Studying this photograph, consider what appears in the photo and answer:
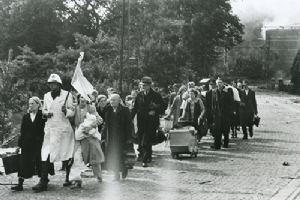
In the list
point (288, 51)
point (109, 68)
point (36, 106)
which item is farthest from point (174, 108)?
point (288, 51)

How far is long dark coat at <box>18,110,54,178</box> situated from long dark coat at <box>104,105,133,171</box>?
1.23 metres

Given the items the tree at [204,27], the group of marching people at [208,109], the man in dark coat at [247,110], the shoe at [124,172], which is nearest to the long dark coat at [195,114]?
the group of marching people at [208,109]

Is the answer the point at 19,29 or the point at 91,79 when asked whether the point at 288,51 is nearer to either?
the point at 19,29

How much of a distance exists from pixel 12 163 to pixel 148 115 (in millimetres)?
4084

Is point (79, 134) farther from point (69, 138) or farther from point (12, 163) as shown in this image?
point (12, 163)

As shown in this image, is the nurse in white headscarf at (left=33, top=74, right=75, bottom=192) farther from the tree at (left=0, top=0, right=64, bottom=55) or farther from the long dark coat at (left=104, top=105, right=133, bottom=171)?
the tree at (left=0, top=0, right=64, bottom=55)

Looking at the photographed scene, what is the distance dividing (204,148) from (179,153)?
248 cm

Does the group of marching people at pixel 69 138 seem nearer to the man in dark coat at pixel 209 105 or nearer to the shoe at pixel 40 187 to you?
the shoe at pixel 40 187

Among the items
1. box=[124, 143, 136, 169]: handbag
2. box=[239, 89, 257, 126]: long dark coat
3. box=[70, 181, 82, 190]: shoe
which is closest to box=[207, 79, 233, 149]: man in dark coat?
box=[239, 89, 257, 126]: long dark coat

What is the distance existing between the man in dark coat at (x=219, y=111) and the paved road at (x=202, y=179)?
18.7 inches

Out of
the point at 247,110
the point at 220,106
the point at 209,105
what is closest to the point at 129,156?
the point at 220,106

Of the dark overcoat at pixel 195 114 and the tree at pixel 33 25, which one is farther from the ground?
the tree at pixel 33 25

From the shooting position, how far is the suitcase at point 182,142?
14.8 m

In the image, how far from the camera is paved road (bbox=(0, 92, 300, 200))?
9.89 m
